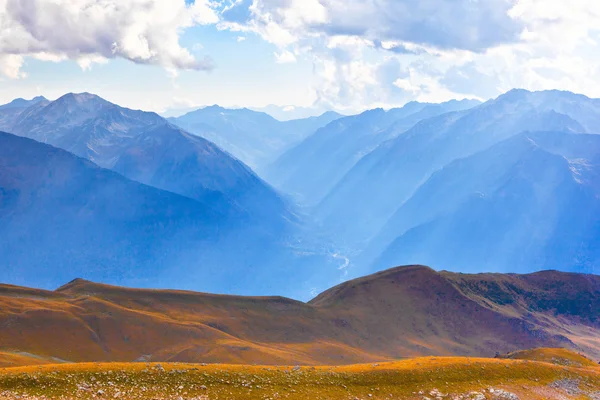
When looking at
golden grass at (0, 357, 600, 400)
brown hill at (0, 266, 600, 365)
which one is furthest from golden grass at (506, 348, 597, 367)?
brown hill at (0, 266, 600, 365)

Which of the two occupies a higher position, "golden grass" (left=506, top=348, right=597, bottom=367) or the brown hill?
the brown hill

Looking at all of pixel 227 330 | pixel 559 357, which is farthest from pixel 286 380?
pixel 227 330

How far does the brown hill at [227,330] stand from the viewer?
130 meters

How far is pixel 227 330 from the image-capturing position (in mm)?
158375

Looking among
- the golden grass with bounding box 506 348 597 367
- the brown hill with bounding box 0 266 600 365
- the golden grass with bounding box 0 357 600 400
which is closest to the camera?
the golden grass with bounding box 0 357 600 400

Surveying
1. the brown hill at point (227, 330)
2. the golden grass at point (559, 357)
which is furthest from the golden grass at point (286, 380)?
the brown hill at point (227, 330)

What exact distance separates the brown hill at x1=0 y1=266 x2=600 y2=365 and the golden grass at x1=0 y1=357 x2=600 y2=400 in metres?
43.7

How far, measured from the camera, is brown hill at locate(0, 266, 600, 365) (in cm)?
12988

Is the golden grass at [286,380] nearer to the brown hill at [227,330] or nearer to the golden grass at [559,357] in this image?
the golden grass at [559,357]

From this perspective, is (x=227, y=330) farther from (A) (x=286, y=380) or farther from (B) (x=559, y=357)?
(A) (x=286, y=380)

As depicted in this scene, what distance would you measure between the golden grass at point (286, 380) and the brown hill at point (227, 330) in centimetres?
4372

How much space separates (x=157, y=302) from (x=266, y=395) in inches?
4554

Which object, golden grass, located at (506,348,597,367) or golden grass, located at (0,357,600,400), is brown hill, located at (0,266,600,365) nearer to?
golden grass, located at (0,357,600,400)

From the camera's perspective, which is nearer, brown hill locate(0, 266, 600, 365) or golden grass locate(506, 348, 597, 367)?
golden grass locate(506, 348, 597, 367)
